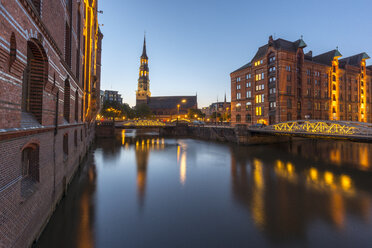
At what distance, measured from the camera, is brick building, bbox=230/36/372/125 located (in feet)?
128

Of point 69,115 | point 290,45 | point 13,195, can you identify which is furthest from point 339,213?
point 290,45

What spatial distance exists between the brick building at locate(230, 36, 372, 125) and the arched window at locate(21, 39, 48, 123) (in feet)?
131

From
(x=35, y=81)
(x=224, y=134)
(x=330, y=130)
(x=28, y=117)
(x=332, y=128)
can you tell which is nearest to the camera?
(x=28, y=117)

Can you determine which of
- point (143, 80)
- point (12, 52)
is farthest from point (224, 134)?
point (143, 80)

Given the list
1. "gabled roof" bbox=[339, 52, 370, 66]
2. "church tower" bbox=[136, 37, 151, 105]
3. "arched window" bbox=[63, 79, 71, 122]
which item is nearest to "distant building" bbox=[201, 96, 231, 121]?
"church tower" bbox=[136, 37, 151, 105]

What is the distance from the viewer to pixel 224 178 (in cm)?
1566

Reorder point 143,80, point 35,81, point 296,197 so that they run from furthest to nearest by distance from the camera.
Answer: point 143,80, point 296,197, point 35,81

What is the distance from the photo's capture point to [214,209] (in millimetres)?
9891

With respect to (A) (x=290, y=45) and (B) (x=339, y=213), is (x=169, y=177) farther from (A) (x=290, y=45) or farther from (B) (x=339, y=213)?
(A) (x=290, y=45)

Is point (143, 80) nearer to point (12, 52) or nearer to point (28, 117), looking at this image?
point (28, 117)

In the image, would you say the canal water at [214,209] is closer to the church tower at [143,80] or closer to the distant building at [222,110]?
the distant building at [222,110]

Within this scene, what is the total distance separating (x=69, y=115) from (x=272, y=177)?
1644 cm

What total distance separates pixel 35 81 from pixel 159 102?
113 metres

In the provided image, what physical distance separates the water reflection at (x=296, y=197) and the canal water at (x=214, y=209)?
1.6 inches
